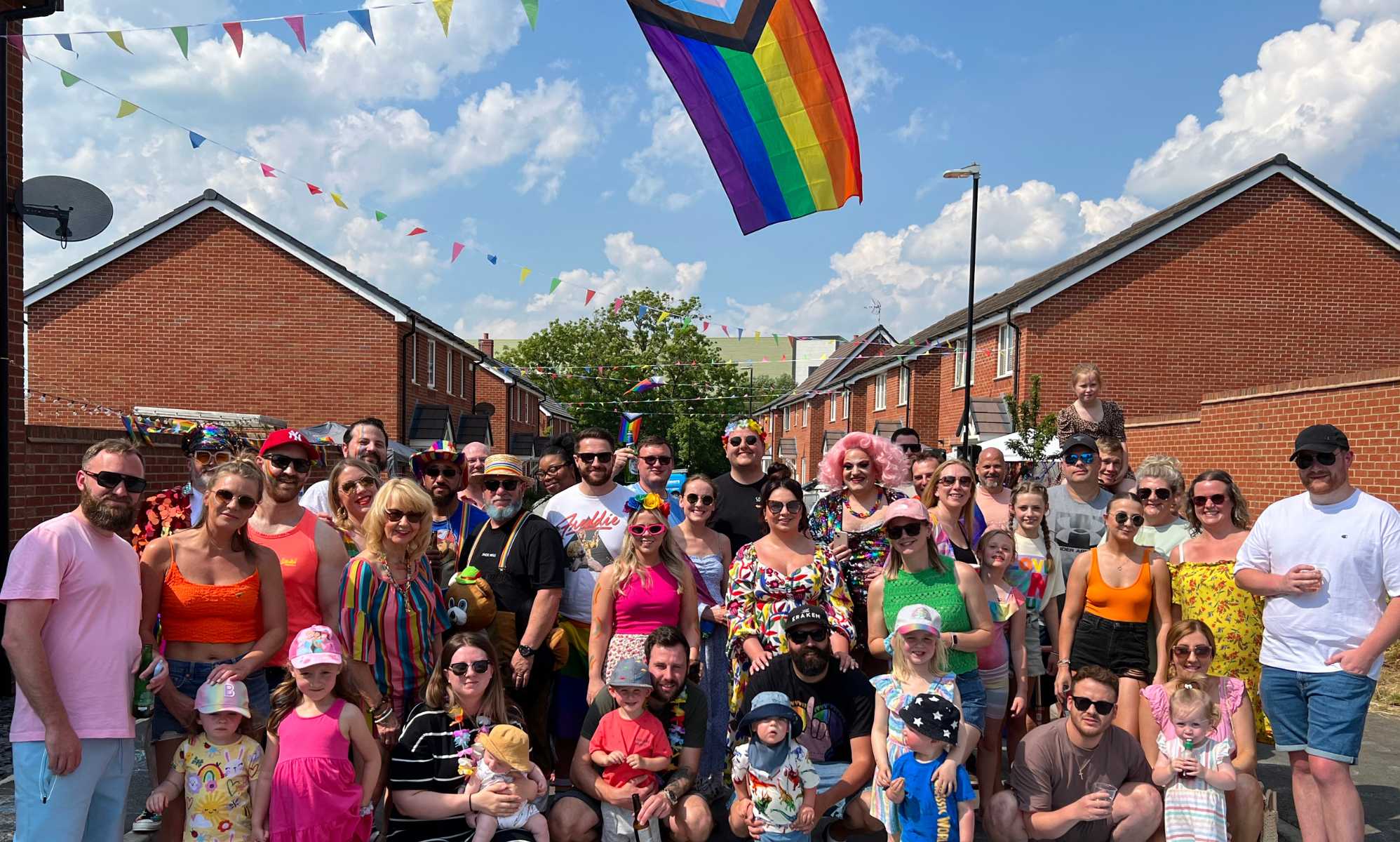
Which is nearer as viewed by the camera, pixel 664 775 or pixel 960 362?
pixel 664 775

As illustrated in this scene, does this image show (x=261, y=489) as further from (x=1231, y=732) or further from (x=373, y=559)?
(x=1231, y=732)

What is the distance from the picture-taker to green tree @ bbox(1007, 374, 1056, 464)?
15984 millimetres

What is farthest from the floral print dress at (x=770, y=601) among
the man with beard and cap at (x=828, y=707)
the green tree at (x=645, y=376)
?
the green tree at (x=645, y=376)

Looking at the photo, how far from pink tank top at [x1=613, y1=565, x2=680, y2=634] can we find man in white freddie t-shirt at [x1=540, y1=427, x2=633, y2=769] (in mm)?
256

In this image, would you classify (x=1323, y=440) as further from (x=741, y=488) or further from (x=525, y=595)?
(x=525, y=595)

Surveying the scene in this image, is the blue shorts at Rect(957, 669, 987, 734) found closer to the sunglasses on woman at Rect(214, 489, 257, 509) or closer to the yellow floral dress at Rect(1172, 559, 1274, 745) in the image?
the yellow floral dress at Rect(1172, 559, 1274, 745)

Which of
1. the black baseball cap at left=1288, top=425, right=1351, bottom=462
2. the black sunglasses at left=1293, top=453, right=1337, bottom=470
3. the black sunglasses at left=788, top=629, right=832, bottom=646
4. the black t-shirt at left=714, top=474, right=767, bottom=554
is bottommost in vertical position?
the black sunglasses at left=788, top=629, right=832, bottom=646

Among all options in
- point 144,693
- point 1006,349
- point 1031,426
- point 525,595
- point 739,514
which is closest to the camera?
point 144,693

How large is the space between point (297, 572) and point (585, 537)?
4.94 ft

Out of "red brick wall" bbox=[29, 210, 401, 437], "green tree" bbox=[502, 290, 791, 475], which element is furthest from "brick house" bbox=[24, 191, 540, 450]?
"green tree" bbox=[502, 290, 791, 475]

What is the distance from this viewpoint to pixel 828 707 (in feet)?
14.1

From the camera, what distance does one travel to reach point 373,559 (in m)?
4.09

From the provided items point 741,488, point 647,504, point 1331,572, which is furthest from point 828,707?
point 1331,572

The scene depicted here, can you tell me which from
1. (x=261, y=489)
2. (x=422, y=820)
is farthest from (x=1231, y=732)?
(x=261, y=489)
